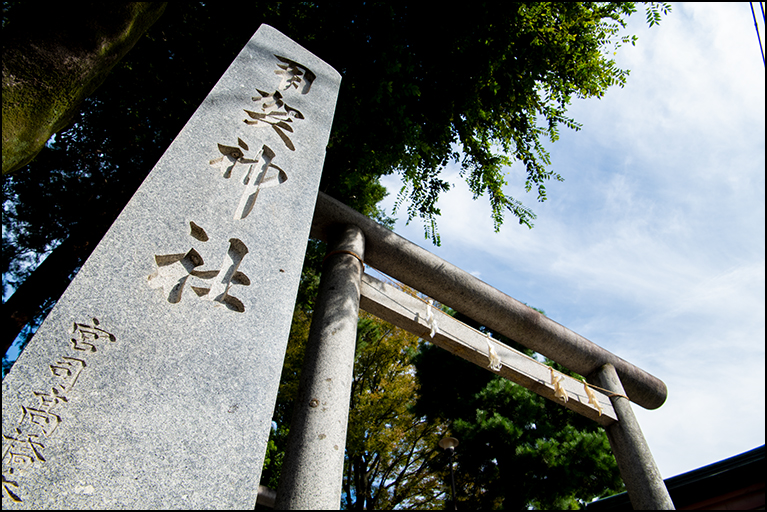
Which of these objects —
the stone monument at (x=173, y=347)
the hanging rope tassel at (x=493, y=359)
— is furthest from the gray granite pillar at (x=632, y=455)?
the stone monument at (x=173, y=347)

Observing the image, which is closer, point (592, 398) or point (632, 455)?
point (632, 455)

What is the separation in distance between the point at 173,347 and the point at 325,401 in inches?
45.9

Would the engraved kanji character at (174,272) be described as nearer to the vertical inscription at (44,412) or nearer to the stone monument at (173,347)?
the stone monument at (173,347)

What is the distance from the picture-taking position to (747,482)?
3.10m

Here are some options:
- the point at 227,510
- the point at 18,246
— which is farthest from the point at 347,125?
the point at 18,246

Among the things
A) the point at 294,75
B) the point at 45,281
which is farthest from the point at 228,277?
the point at 45,281

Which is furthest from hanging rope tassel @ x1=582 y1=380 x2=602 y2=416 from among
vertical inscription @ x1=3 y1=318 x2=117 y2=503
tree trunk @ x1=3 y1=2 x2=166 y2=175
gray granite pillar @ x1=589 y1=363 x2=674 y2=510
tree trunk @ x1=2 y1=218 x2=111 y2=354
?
tree trunk @ x1=2 y1=218 x2=111 y2=354

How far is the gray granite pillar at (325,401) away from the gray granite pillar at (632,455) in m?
3.32

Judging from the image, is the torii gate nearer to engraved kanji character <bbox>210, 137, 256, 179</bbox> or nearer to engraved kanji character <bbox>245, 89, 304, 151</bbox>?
engraved kanji character <bbox>245, 89, 304, 151</bbox>

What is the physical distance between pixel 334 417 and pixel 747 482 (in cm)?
324

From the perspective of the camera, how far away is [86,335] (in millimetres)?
1624

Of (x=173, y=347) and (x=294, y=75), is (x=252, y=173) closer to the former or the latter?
(x=173, y=347)

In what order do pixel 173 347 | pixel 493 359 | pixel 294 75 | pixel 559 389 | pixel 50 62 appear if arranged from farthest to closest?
pixel 559 389, pixel 493 359, pixel 294 75, pixel 50 62, pixel 173 347

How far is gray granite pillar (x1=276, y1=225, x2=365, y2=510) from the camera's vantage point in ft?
7.41
